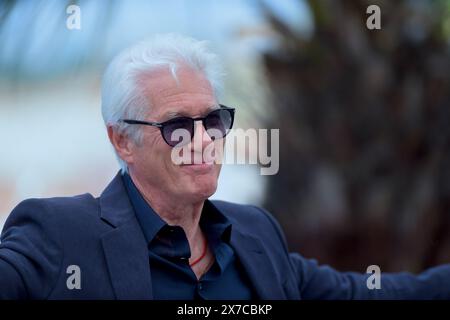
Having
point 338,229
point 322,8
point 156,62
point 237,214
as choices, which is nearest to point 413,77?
point 322,8

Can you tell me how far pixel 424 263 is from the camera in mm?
4039

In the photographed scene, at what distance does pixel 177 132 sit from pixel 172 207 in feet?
0.69

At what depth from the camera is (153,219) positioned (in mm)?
2221

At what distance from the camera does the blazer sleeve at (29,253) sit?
1.96 metres

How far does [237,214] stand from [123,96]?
539 mm

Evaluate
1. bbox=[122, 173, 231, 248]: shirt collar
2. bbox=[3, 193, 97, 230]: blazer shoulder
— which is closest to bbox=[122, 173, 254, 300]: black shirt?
bbox=[122, 173, 231, 248]: shirt collar

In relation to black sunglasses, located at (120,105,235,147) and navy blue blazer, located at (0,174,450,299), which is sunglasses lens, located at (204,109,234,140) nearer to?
black sunglasses, located at (120,105,235,147)

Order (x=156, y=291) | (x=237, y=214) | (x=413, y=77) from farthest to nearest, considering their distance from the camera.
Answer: (x=413, y=77), (x=237, y=214), (x=156, y=291)

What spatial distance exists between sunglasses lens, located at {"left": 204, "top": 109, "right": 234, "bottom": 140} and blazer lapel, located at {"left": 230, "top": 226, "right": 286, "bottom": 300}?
327mm

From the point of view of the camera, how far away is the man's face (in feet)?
7.23

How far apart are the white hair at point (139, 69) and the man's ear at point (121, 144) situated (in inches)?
0.7

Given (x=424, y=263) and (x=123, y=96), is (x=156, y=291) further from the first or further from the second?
(x=424, y=263)

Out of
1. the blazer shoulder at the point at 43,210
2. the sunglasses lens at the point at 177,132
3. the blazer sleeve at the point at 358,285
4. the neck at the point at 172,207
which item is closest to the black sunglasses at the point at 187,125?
the sunglasses lens at the point at 177,132

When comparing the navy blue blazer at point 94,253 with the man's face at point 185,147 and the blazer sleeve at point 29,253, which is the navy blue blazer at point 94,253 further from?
the man's face at point 185,147
